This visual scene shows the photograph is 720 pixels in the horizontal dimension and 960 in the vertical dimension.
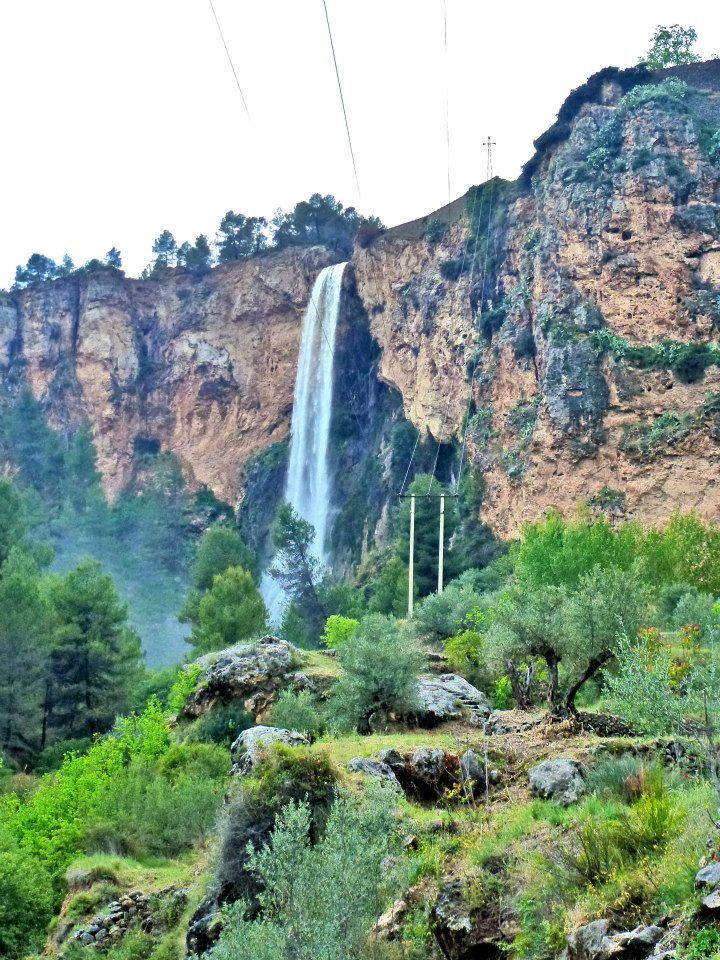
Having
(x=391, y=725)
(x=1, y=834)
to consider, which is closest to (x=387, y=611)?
(x=391, y=725)

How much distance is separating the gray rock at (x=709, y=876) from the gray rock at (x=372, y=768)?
23.5ft

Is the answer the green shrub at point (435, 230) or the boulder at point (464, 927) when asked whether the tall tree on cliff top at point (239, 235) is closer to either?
the green shrub at point (435, 230)

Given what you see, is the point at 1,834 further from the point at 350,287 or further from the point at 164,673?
the point at 350,287

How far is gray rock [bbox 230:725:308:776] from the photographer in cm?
1711

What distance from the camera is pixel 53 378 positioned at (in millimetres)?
81688

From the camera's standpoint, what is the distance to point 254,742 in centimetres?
1805

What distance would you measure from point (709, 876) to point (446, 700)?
50.1 ft

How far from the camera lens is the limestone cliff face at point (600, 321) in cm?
4238

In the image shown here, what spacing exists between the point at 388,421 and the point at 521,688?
4178cm

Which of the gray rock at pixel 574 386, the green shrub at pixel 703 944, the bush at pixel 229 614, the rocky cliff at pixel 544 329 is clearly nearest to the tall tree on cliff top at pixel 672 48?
the rocky cliff at pixel 544 329

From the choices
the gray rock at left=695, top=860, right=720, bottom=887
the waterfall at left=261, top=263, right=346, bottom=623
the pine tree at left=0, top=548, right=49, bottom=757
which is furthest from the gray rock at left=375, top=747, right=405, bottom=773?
the waterfall at left=261, top=263, right=346, bottom=623

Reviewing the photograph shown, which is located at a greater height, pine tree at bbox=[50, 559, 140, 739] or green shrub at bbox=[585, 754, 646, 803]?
green shrub at bbox=[585, 754, 646, 803]

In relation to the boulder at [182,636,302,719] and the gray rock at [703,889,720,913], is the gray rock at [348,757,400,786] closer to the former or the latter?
the gray rock at [703,889,720,913]

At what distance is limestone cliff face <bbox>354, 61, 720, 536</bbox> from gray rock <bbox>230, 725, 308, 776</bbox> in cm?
2671
